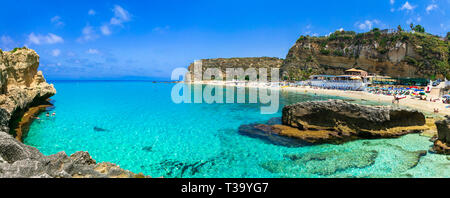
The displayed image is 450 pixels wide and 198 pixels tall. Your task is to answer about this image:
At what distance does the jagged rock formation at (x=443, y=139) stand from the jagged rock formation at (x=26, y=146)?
1311 cm

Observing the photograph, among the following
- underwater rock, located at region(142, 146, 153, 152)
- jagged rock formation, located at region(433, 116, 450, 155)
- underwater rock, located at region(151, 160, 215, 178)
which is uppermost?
jagged rock formation, located at region(433, 116, 450, 155)

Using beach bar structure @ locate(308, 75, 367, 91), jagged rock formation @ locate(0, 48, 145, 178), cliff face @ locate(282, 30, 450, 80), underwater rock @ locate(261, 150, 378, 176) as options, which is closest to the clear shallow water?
underwater rock @ locate(261, 150, 378, 176)

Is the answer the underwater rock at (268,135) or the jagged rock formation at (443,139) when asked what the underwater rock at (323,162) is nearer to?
the underwater rock at (268,135)

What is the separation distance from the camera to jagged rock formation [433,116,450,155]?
990 cm

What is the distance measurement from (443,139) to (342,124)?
453 centimetres

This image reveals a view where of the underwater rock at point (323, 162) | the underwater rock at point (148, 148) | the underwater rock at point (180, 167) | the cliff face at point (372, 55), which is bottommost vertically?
the underwater rock at point (180, 167)

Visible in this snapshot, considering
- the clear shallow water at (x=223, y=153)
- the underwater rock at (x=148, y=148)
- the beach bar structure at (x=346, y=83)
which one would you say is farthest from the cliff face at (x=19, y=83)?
the beach bar structure at (x=346, y=83)

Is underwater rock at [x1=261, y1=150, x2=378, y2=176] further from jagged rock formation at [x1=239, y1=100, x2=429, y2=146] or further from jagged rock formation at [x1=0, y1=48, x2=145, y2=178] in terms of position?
jagged rock formation at [x1=0, y1=48, x2=145, y2=178]

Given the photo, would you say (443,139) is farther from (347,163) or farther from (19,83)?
(19,83)

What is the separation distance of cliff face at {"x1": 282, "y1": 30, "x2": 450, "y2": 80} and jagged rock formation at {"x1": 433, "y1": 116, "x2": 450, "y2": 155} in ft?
208

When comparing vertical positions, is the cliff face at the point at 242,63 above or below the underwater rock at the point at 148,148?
above

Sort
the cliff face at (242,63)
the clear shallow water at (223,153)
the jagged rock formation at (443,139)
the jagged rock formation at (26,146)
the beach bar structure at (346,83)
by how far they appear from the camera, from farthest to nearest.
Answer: the cliff face at (242,63) → the beach bar structure at (346,83) → the jagged rock formation at (443,139) → the clear shallow water at (223,153) → the jagged rock formation at (26,146)

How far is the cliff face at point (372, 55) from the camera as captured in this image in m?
57.4
